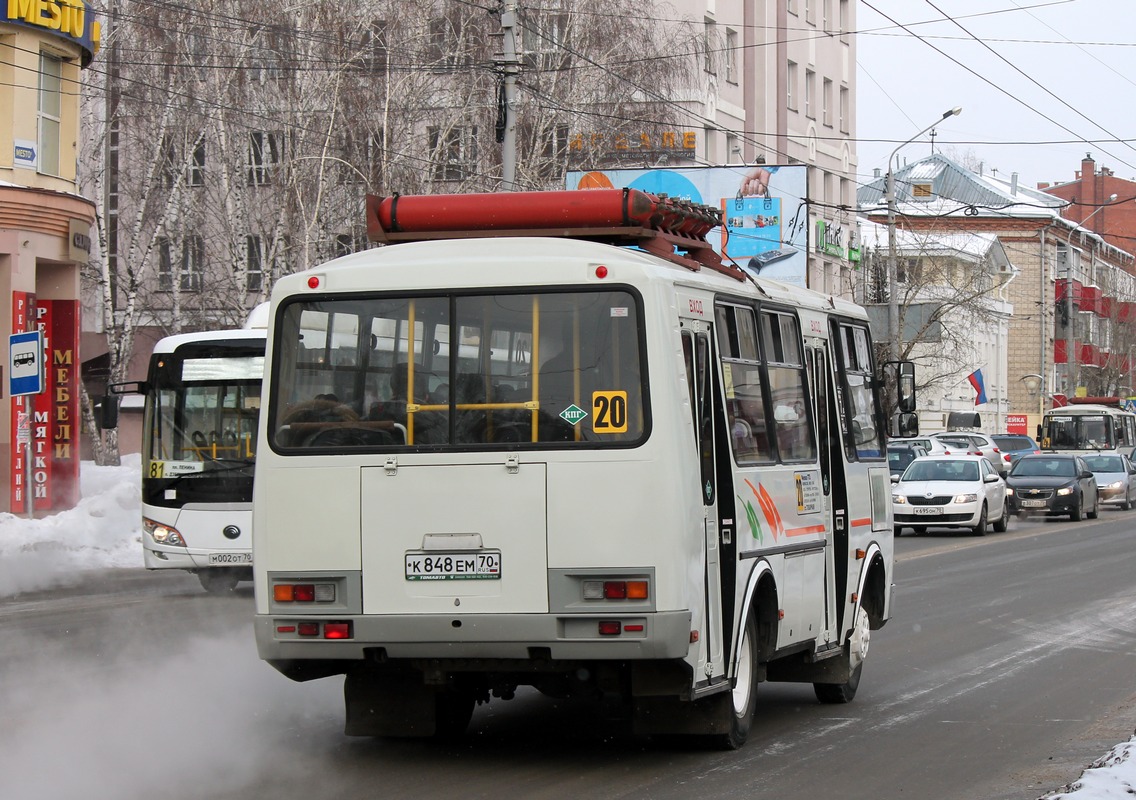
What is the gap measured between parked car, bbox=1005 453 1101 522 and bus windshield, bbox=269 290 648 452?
3217 centimetres

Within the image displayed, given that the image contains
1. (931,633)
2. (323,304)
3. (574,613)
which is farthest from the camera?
(931,633)

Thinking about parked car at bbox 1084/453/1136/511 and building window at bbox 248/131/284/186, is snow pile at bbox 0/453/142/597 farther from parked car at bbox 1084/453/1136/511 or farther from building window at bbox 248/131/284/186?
parked car at bbox 1084/453/1136/511

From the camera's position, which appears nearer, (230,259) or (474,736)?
(474,736)

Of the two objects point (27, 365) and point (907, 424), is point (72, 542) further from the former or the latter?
point (907, 424)

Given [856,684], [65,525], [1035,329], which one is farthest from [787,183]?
[1035,329]

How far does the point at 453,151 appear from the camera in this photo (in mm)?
40031

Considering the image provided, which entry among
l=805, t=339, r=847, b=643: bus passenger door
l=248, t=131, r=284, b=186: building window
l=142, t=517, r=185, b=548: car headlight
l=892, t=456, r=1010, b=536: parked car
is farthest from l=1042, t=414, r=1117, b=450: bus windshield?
l=805, t=339, r=847, b=643: bus passenger door

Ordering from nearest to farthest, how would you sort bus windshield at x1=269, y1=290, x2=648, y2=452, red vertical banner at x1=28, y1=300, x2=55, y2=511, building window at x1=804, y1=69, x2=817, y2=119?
bus windshield at x1=269, y1=290, x2=648, y2=452
red vertical banner at x1=28, y1=300, x2=55, y2=511
building window at x1=804, y1=69, x2=817, y2=119

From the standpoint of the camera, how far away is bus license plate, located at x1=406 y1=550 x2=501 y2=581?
811cm

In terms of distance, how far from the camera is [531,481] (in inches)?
320

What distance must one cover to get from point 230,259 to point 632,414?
31.2 m

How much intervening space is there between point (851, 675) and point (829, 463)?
4.82 ft

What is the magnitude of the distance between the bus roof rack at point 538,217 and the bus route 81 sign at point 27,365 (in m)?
15.1

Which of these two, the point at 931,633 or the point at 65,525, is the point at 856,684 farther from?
the point at 65,525
